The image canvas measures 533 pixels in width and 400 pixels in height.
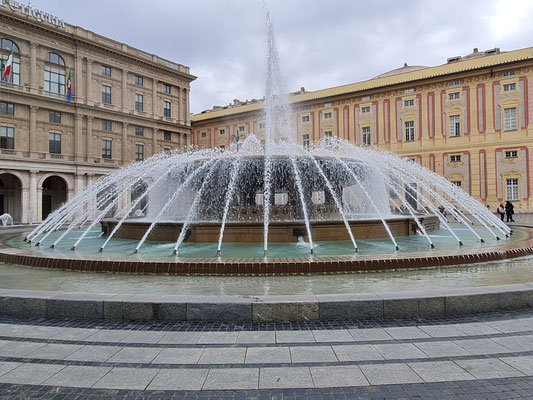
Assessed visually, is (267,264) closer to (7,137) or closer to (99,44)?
(7,137)

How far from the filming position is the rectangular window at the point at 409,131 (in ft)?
130

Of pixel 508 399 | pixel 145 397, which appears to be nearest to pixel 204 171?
pixel 145 397

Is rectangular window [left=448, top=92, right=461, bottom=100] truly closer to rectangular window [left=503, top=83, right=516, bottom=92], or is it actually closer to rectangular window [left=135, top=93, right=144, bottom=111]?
rectangular window [left=503, top=83, right=516, bottom=92]

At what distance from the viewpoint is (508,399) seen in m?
2.77

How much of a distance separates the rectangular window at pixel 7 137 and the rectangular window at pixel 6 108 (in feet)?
4.47

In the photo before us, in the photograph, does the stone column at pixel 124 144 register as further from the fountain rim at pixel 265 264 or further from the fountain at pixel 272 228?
the fountain rim at pixel 265 264

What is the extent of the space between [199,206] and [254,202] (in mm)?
1999

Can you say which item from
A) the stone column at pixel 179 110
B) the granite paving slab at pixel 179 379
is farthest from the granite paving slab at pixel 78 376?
the stone column at pixel 179 110

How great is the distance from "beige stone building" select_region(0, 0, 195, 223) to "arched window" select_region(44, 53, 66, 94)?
0.30ft

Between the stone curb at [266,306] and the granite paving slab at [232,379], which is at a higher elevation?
the stone curb at [266,306]

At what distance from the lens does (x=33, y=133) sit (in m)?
34.9

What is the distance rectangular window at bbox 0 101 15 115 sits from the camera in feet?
109

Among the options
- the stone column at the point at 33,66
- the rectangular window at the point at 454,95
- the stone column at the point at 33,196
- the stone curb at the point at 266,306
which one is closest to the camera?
the stone curb at the point at 266,306

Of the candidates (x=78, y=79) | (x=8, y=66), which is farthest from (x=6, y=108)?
(x=78, y=79)
